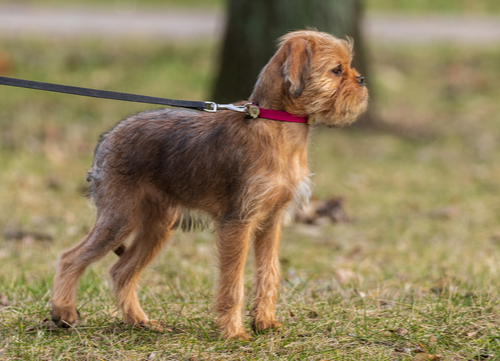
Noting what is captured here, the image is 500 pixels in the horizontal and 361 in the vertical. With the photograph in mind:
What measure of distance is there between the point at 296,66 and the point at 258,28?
5.88 metres

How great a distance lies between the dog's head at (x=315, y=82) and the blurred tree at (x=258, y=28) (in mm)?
5276

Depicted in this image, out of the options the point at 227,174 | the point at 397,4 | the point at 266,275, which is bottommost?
the point at 266,275

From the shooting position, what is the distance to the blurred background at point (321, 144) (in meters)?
5.56

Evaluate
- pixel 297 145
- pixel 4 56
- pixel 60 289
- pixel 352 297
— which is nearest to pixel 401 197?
pixel 352 297

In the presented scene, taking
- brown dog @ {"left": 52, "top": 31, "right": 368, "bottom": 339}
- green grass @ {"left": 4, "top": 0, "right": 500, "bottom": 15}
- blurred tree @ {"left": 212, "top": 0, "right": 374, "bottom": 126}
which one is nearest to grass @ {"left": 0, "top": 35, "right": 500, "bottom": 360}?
brown dog @ {"left": 52, "top": 31, "right": 368, "bottom": 339}

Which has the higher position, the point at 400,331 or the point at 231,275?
Answer: the point at 231,275

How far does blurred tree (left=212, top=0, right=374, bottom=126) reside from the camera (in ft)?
29.5

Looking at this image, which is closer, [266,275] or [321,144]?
[266,275]

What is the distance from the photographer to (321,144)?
33.3 ft

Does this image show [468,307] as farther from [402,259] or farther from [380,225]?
[380,225]

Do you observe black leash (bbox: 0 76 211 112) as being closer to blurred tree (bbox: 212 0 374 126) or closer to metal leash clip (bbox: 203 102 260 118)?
metal leash clip (bbox: 203 102 260 118)

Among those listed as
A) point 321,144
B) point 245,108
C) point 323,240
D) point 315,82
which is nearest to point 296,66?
point 315,82

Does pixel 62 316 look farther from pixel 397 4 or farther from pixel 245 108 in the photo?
pixel 397 4

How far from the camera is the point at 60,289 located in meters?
3.97
